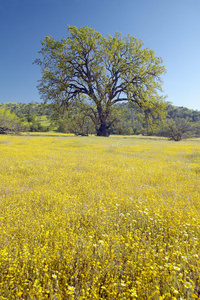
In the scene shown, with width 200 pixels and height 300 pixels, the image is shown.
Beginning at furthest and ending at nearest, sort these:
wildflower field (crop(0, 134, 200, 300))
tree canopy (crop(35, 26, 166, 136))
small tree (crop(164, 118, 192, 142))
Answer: small tree (crop(164, 118, 192, 142)) → tree canopy (crop(35, 26, 166, 136)) → wildflower field (crop(0, 134, 200, 300))

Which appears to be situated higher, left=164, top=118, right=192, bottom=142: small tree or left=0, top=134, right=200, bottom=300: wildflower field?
left=164, top=118, right=192, bottom=142: small tree

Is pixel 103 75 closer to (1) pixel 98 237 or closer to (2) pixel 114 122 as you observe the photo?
(2) pixel 114 122

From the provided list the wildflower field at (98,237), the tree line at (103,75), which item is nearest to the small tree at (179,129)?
the tree line at (103,75)

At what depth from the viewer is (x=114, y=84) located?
27328 mm

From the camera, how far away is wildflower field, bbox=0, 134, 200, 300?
1.92 meters

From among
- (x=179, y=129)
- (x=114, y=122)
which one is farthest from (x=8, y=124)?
(x=179, y=129)

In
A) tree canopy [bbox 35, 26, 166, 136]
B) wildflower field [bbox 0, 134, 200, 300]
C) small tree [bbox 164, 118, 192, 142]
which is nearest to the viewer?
wildflower field [bbox 0, 134, 200, 300]

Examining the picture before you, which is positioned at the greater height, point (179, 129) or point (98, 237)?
point (179, 129)

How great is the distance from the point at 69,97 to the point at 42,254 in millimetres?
26721

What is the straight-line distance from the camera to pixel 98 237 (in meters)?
2.90

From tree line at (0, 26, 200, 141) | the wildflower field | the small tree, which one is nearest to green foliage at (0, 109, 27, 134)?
tree line at (0, 26, 200, 141)

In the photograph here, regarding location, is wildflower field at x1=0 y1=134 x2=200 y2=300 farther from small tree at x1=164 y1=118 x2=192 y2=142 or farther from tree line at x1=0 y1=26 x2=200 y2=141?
small tree at x1=164 y1=118 x2=192 y2=142

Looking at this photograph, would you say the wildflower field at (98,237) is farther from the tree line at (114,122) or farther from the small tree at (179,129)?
the small tree at (179,129)

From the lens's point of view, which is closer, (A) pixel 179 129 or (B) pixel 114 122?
(B) pixel 114 122
